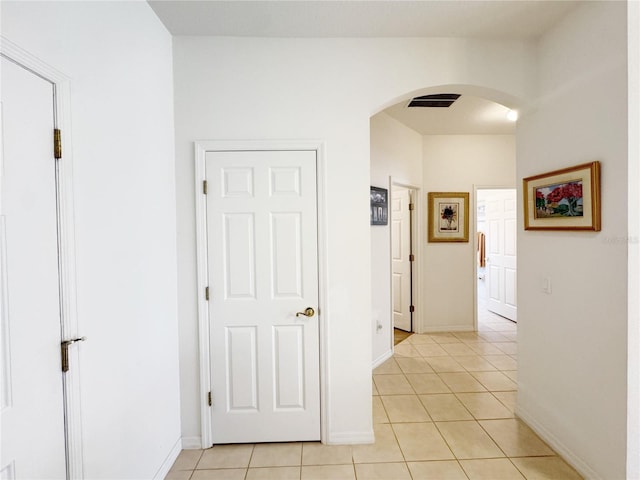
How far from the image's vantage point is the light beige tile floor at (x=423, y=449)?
1.89 metres

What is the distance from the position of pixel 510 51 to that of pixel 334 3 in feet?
4.29

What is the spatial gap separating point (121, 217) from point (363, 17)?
1.81m

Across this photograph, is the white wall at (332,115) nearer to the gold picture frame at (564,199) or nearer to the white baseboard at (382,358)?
the gold picture frame at (564,199)

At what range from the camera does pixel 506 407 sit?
257 cm

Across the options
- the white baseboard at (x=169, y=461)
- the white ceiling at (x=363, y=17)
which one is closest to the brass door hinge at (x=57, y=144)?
the white ceiling at (x=363, y=17)

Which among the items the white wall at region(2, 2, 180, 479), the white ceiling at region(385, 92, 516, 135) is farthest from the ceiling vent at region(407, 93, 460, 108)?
the white wall at region(2, 2, 180, 479)

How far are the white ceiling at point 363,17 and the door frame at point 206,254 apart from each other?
71 centimetres

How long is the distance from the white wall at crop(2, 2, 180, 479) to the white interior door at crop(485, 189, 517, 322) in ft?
16.2

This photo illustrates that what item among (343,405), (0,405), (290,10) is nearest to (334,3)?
(290,10)

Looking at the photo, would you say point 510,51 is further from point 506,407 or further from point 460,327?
point 460,327

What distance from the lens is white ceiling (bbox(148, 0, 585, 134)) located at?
183 cm
